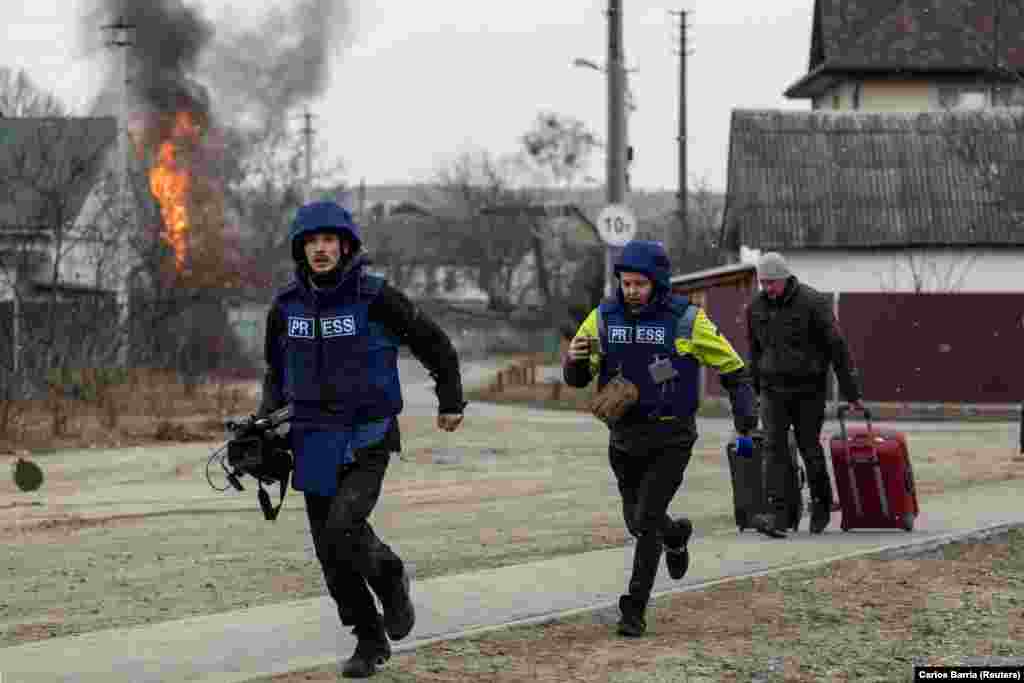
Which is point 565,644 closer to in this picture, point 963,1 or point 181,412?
point 181,412

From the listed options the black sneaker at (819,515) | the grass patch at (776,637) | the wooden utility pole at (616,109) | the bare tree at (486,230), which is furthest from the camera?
the bare tree at (486,230)

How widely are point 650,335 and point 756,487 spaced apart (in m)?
3.95

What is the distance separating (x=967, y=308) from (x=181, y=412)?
513 inches

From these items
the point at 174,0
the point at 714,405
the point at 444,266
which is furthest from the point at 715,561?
the point at 444,266

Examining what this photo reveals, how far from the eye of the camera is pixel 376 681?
7.77m

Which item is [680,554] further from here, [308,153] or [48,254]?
[308,153]

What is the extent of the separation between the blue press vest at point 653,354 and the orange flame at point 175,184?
104 feet

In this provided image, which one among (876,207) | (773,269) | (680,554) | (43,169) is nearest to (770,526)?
(773,269)

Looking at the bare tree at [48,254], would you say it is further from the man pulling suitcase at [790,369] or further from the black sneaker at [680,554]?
the black sneaker at [680,554]

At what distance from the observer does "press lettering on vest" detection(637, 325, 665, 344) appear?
9156 millimetres

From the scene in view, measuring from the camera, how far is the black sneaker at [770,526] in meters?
12.5

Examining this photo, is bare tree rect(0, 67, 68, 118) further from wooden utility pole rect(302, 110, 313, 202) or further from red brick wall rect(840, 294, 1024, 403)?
wooden utility pole rect(302, 110, 313, 202)

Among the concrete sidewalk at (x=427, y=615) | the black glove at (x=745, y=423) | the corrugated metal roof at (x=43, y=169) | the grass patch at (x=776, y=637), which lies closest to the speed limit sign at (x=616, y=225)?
the corrugated metal roof at (x=43, y=169)

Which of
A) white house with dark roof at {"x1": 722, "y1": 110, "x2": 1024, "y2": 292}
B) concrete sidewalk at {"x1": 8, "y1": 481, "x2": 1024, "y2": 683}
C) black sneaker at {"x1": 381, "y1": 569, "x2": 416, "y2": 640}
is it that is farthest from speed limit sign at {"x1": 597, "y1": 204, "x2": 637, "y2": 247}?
black sneaker at {"x1": 381, "y1": 569, "x2": 416, "y2": 640}
